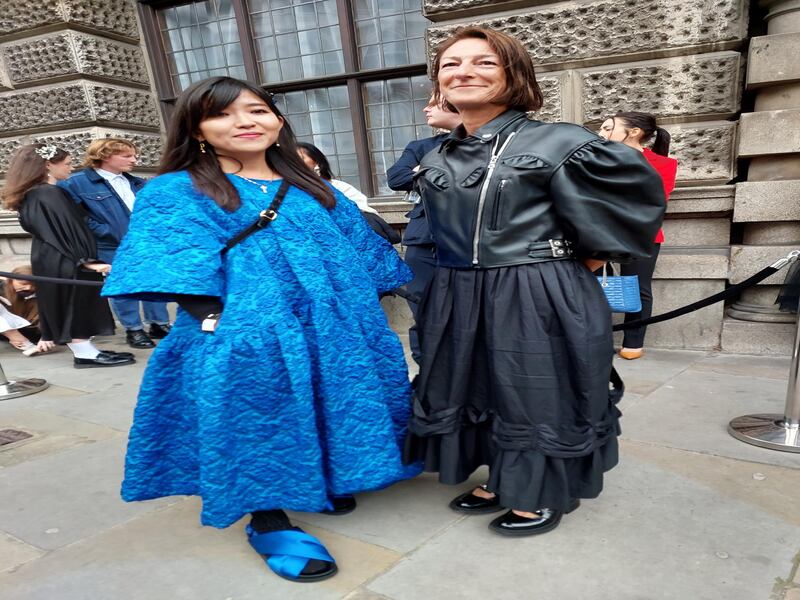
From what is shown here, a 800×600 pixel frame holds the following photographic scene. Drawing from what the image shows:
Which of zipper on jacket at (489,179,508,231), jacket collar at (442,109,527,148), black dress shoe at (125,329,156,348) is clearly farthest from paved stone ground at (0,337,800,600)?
black dress shoe at (125,329,156,348)

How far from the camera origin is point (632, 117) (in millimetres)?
3498

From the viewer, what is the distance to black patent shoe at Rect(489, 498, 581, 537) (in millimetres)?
1945

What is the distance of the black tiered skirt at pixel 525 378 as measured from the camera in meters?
1.70

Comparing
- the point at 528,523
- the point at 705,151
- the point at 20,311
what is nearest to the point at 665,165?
the point at 705,151

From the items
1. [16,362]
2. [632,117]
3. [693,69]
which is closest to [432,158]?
[632,117]

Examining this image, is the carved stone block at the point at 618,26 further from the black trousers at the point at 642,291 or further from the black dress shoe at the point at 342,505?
the black dress shoe at the point at 342,505

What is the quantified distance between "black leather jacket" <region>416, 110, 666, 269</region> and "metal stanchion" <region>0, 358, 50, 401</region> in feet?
12.3

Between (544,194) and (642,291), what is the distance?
8.19ft

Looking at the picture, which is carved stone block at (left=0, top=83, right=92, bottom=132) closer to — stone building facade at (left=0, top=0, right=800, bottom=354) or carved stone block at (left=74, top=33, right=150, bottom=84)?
carved stone block at (left=74, top=33, right=150, bottom=84)

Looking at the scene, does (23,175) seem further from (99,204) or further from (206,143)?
(206,143)

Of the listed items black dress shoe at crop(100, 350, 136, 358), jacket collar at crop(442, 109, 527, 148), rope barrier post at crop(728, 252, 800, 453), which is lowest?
black dress shoe at crop(100, 350, 136, 358)

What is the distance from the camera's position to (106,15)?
5.34 m

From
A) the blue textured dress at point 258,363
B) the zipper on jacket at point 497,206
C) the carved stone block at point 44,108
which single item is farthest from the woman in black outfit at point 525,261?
the carved stone block at point 44,108

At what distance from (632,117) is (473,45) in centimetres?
226
